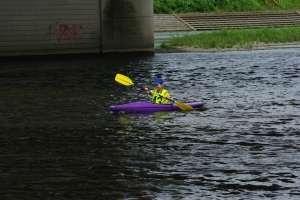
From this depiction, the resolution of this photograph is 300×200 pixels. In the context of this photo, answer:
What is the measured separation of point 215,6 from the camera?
88.8 meters

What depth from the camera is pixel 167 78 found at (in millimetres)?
36844

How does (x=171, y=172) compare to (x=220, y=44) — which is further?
(x=220, y=44)

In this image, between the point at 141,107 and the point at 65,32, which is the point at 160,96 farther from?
the point at 65,32

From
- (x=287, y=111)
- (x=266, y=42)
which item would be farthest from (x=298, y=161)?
(x=266, y=42)

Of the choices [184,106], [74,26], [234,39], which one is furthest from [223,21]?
[184,106]

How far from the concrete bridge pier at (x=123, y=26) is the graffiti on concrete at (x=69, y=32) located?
875mm

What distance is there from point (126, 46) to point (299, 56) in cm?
1191

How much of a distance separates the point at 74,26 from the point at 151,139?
31.4 m

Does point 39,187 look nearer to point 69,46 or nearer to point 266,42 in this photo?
point 69,46

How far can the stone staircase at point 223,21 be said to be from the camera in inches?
3009

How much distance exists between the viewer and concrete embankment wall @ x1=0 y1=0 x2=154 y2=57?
48.9m

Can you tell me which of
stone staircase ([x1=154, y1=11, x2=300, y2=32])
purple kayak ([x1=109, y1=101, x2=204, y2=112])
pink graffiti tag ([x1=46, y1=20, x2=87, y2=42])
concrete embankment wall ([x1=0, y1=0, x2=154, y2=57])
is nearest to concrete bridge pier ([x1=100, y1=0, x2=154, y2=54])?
concrete embankment wall ([x1=0, y1=0, x2=154, y2=57])

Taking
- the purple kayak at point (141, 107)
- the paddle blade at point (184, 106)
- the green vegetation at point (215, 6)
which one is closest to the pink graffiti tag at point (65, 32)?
the purple kayak at point (141, 107)

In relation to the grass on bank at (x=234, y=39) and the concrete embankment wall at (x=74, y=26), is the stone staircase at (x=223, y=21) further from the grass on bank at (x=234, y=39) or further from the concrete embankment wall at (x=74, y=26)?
the concrete embankment wall at (x=74, y=26)
